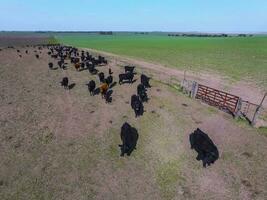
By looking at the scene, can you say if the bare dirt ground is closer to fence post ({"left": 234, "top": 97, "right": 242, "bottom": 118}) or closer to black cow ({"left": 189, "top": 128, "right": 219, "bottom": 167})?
black cow ({"left": 189, "top": 128, "right": 219, "bottom": 167})

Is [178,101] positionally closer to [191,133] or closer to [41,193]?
[191,133]

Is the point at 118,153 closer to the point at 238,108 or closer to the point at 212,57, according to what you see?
the point at 238,108

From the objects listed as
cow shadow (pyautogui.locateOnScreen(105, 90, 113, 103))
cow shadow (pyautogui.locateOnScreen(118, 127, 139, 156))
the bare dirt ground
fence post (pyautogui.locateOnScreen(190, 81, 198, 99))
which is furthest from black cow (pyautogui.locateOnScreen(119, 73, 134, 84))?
cow shadow (pyautogui.locateOnScreen(118, 127, 139, 156))

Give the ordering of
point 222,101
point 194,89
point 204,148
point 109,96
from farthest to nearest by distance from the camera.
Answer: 1. point 109,96
2. point 194,89
3. point 222,101
4. point 204,148

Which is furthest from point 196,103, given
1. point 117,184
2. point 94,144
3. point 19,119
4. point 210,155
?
point 19,119

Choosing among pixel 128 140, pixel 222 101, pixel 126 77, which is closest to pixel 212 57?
pixel 126 77

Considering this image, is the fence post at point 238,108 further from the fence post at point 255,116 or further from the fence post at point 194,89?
the fence post at point 194,89

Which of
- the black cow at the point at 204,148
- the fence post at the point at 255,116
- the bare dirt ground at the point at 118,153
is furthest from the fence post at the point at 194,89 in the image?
the black cow at the point at 204,148
